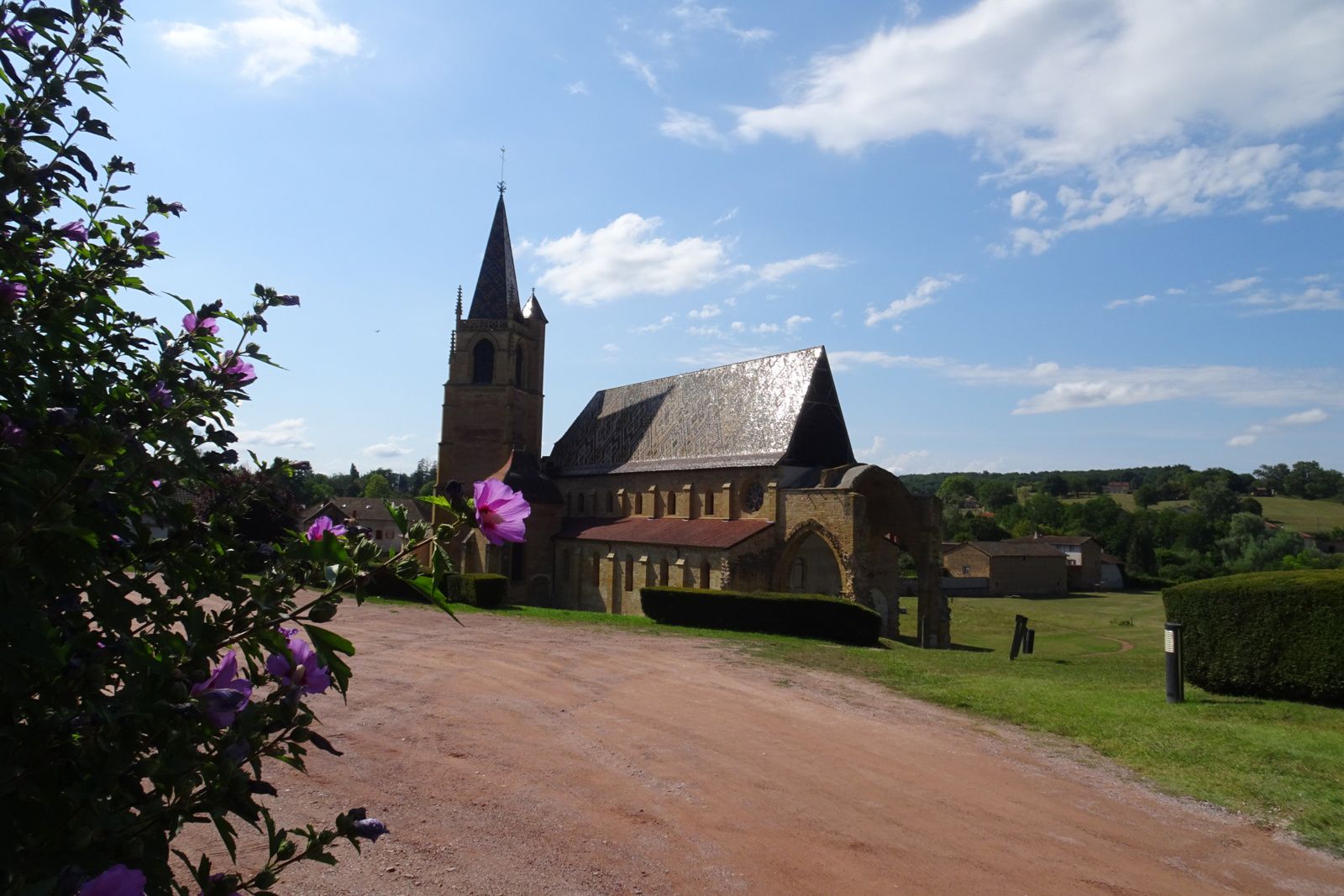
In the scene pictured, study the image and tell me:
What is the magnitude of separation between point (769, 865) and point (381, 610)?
2027cm

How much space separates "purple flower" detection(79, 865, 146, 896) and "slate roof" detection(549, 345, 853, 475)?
3018 centimetres

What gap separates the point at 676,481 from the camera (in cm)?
3738

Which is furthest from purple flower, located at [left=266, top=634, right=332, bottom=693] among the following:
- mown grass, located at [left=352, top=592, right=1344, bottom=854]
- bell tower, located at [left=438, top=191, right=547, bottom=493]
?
bell tower, located at [left=438, top=191, right=547, bottom=493]

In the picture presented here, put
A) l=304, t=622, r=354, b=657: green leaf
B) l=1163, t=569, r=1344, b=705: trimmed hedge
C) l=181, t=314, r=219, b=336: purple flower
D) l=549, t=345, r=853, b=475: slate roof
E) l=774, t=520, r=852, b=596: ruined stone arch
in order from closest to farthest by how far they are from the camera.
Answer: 1. l=304, t=622, r=354, b=657: green leaf
2. l=181, t=314, r=219, b=336: purple flower
3. l=1163, t=569, r=1344, b=705: trimmed hedge
4. l=774, t=520, r=852, b=596: ruined stone arch
5. l=549, t=345, r=853, b=475: slate roof

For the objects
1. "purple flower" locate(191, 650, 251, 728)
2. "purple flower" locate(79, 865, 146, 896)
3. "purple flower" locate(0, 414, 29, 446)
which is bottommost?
"purple flower" locate(79, 865, 146, 896)

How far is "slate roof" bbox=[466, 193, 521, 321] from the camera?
4488 cm

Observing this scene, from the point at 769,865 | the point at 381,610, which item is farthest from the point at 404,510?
the point at 381,610

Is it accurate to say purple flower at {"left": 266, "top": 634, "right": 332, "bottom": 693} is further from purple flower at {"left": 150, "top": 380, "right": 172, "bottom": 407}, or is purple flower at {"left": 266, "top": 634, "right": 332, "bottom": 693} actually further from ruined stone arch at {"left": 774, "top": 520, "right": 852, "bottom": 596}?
ruined stone arch at {"left": 774, "top": 520, "right": 852, "bottom": 596}

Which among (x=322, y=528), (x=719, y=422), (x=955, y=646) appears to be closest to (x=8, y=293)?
(x=322, y=528)

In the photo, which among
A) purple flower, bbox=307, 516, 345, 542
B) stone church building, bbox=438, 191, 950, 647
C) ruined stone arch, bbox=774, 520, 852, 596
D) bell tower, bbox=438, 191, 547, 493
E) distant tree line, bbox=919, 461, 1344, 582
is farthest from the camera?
distant tree line, bbox=919, 461, 1344, 582

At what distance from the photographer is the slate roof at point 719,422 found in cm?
3269

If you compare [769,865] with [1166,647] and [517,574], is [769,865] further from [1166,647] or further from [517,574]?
[517,574]

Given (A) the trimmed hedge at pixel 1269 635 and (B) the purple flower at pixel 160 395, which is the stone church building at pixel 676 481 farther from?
(B) the purple flower at pixel 160 395

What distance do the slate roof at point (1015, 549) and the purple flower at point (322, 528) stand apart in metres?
78.5
